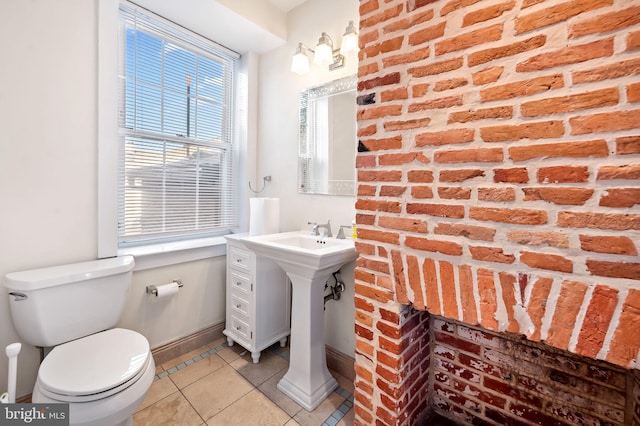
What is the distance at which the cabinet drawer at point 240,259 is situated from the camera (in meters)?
1.96

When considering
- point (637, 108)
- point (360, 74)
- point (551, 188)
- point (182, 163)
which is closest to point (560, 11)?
point (637, 108)

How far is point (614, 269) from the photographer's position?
28.7 inches

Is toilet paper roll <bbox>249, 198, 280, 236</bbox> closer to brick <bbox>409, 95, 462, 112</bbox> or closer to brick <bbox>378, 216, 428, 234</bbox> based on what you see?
brick <bbox>378, 216, 428, 234</bbox>

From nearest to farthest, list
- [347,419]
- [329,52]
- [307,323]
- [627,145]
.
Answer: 1. [627,145]
2. [347,419]
3. [307,323]
4. [329,52]

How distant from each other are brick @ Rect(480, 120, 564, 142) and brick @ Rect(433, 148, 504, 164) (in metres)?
0.04

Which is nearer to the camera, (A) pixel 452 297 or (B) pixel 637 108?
(B) pixel 637 108

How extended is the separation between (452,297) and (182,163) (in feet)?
6.95

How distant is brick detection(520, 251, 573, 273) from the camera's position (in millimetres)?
790

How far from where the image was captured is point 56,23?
1514mm

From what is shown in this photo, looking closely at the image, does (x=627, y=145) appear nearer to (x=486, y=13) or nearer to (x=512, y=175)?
(x=512, y=175)

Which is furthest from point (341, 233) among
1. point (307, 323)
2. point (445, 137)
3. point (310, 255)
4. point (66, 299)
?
point (66, 299)

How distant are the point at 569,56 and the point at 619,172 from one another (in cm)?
35

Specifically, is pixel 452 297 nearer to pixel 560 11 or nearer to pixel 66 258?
pixel 560 11

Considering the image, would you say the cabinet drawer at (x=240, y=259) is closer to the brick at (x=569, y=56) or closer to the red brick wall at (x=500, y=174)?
the red brick wall at (x=500, y=174)
